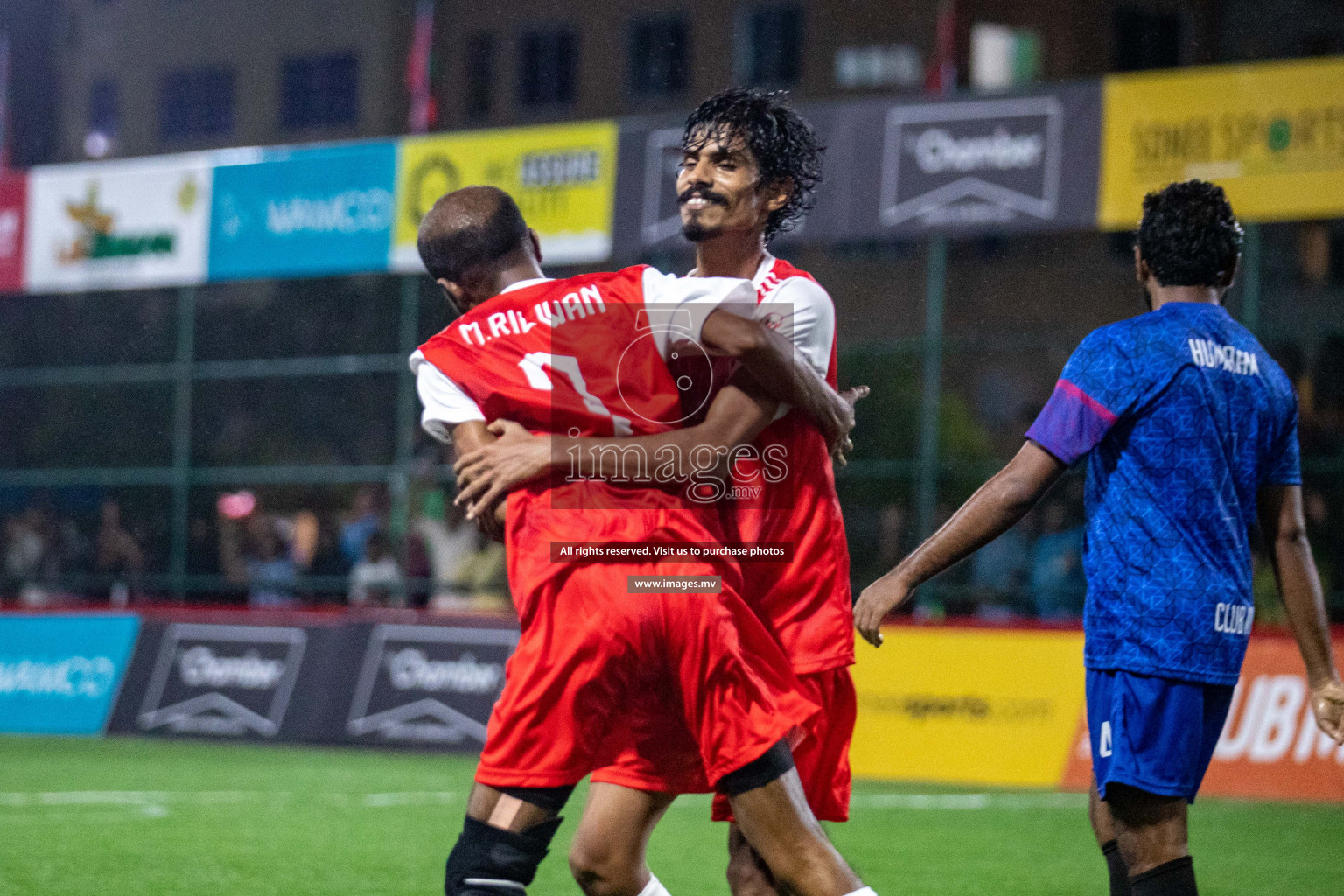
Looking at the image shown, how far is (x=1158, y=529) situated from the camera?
4.39 meters

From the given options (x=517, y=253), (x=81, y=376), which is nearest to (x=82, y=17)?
(x=81, y=376)

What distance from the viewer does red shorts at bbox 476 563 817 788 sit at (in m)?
3.99

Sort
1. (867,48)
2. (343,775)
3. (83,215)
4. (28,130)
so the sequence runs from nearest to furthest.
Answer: (343,775) < (83,215) < (28,130) < (867,48)

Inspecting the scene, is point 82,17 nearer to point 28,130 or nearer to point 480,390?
point 28,130

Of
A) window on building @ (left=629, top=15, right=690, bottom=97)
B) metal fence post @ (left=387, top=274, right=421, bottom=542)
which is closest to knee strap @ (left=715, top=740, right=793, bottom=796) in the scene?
metal fence post @ (left=387, top=274, right=421, bottom=542)

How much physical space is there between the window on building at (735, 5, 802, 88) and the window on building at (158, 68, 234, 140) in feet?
40.2

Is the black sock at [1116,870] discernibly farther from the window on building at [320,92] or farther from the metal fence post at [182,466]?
the window on building at [320,92]

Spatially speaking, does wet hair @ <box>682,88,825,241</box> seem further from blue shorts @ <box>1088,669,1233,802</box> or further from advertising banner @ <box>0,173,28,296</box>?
advertising banner @ <box>0,173,28,296</box>

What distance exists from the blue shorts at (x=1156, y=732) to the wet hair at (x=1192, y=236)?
955 mm

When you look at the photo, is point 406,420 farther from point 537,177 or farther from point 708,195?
point 708,195

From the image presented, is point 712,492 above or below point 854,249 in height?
below

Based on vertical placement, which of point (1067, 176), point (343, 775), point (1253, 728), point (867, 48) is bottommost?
point (343, 775)

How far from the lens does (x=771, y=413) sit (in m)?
4.19

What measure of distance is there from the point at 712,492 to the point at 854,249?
31.7 metres
